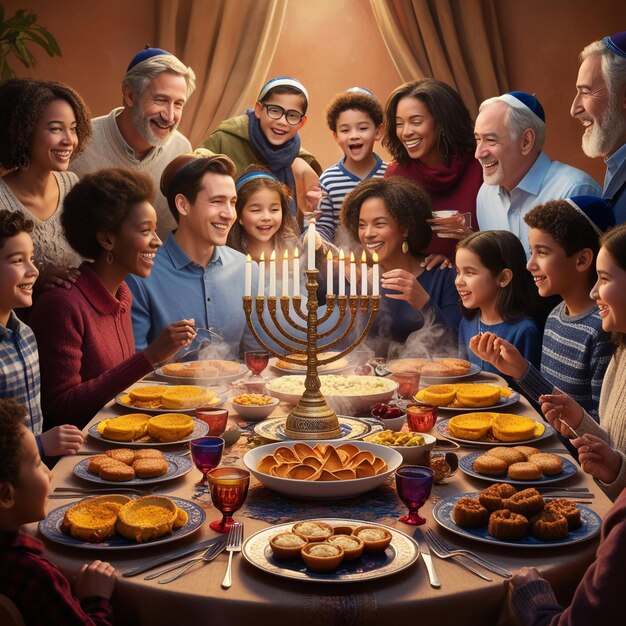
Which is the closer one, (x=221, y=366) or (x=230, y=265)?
(x=221, y=366)

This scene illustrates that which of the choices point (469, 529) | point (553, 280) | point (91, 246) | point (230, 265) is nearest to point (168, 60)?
point (230, 265)

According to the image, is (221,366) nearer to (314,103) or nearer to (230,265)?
(230,265)

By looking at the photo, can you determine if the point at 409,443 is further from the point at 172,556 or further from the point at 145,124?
the point at 145,124

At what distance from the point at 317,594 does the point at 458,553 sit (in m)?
0.29

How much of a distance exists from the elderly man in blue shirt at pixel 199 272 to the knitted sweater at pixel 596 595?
2.26 metres

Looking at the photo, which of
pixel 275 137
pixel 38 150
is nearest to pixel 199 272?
pixel 38 150

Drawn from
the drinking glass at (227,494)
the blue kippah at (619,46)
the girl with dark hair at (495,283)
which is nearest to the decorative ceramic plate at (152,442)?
the drinking glass at (227,494)

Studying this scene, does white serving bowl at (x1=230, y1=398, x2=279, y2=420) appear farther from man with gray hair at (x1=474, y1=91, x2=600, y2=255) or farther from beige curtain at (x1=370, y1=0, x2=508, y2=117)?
beige curtain at (x1=370, y1=0, x2=508, y2=117)

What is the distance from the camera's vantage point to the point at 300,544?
4.83 ft

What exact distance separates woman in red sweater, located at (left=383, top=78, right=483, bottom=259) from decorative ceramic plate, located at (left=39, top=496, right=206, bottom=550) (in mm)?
2667

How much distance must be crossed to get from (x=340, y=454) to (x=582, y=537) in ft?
1.88

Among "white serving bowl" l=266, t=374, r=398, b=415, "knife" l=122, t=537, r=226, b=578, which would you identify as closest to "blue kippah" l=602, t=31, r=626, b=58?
"white serving bowl" l=266, t=374, r=398, b=415

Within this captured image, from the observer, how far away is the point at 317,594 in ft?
4.53

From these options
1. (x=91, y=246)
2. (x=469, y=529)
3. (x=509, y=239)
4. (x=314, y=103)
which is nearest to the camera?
(x=469, y=529)
